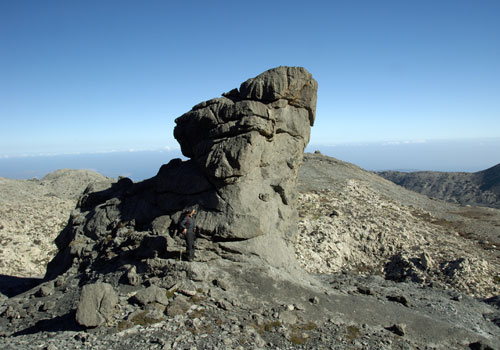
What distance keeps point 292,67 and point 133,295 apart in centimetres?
1589

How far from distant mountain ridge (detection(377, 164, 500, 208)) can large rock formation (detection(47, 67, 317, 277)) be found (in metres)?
96.4

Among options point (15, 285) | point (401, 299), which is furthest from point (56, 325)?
point (401, 299)

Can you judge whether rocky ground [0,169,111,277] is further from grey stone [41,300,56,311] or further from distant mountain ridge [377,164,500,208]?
distant mountain ridge [377,164,500,208]

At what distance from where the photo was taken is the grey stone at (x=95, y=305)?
1159 centimetres

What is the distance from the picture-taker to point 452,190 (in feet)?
374

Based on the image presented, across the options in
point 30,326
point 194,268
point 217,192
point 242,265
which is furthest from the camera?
A: point 217,192

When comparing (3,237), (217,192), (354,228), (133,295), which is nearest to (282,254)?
(217,192)

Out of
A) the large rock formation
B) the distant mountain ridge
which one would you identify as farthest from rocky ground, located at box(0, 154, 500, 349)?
the distant mountain ridge

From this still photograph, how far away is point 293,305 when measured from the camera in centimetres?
1459

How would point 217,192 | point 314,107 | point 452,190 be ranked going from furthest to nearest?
point 452,190
point 314,107
point 217,192

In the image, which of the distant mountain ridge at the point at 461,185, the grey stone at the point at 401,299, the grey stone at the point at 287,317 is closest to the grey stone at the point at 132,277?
the grey stone at the point at 287,317

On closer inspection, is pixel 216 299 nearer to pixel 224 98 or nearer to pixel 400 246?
pixel 224 98

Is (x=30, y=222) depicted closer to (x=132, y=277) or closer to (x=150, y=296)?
(x=132, y=277)

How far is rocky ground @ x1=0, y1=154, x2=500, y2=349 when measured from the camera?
11742 mm
